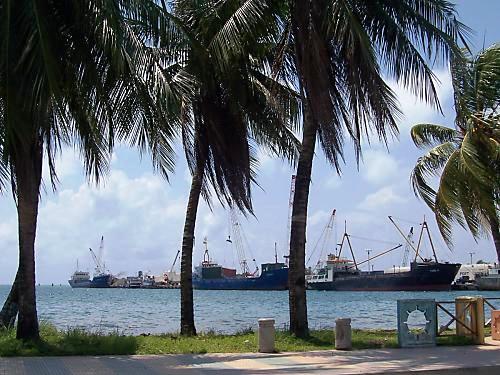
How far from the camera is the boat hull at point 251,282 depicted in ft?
355

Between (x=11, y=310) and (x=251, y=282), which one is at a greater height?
(x=251, y=282)

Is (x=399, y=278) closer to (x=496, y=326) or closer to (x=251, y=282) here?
(x=251, y=282)

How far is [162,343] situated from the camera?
17.6m

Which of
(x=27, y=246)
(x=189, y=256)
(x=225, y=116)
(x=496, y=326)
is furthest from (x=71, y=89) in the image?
(x=496, y=326)

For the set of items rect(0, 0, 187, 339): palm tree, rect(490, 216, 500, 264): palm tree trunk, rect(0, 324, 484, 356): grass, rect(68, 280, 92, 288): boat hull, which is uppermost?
rect(0, 0, 187, 339): palm tree

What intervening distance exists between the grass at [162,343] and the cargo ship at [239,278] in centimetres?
8592

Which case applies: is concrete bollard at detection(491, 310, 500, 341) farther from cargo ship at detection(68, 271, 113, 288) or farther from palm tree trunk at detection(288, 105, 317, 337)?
cargo ship at detection(68, 271, 113, 288)

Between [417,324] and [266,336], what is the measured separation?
13.4 ft

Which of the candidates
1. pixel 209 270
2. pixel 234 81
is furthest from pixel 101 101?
pixel 209 270

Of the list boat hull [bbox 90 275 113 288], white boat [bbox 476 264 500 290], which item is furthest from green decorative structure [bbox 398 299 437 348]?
boat hull [bbox 90 275 113 288]

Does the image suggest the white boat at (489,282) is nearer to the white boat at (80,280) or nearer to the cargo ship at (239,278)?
the cargo ship at (239,278)

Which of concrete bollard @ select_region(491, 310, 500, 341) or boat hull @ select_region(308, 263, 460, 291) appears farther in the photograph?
boat hull @ select_region(308, 263, 460, 291)

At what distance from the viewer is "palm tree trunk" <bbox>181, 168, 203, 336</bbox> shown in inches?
817

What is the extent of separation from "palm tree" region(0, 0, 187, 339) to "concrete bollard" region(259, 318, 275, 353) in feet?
13.8
